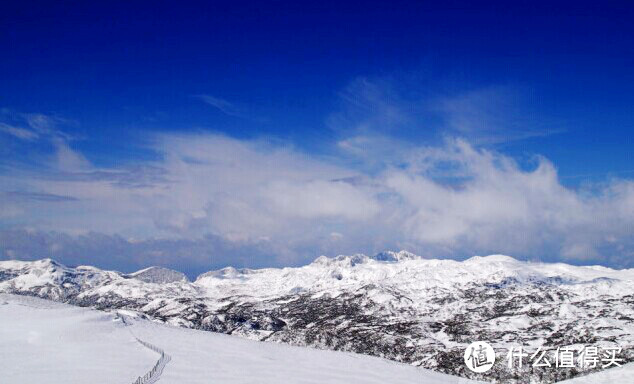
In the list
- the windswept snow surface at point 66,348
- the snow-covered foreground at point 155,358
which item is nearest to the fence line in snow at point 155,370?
the snow-covered foreground at point 155,358

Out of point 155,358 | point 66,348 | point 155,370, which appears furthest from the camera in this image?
point 66,348

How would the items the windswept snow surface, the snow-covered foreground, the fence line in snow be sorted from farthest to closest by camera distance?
the snow-covered foreground
the windswept snow surface
the fence line in snow

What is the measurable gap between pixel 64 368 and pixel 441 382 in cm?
5909

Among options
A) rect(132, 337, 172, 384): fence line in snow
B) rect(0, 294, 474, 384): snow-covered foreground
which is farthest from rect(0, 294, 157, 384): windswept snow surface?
rect(132, 337, 172, 384): fence line in snow

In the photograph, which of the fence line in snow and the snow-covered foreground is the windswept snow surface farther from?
the fence line in snow

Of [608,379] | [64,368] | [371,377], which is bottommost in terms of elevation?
[64,368]

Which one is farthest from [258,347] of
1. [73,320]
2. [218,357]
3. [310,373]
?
[73,320]

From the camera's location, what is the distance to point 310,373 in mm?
73312

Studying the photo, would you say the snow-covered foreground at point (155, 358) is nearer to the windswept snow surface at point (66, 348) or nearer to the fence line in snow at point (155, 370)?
the windswept snow surface at point (66, 348)

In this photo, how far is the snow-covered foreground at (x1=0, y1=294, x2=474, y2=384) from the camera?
67.9 metres

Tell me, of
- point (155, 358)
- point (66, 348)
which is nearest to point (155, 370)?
point (155, 358)

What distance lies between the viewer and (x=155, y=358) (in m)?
78.8

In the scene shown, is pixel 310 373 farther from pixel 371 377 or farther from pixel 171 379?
pixel 171 379

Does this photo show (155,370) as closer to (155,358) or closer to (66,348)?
(155,358)
